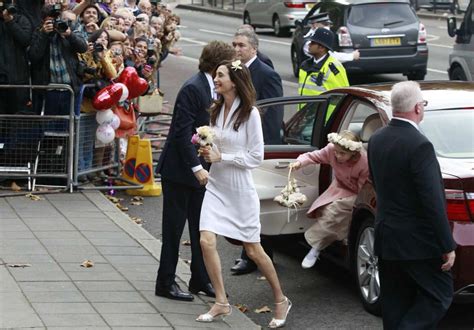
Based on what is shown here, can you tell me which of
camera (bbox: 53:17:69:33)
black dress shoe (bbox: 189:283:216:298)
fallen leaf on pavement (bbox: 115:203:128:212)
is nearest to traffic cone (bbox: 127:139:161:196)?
fallen leaf on pavement (bbox: 115:203:128:212)

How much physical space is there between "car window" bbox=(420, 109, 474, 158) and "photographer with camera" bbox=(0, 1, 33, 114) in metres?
4.88

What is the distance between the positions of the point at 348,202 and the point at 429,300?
2.29 metres

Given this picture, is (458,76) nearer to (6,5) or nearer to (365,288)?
(6,5)

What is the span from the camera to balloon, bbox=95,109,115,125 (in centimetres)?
1220

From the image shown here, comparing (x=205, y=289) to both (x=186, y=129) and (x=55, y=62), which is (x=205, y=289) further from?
(x=55, y=62)

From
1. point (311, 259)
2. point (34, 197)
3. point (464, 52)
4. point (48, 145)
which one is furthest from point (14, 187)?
point (464, 52)

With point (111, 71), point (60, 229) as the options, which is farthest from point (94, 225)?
point (111, 71)

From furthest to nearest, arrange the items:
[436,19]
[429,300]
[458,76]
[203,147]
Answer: [436,19]
[458,76]
[203,147]
[429,300]

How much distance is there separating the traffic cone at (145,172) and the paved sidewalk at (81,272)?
0.81 meters

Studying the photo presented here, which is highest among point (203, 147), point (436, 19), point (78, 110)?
point (203, 147)

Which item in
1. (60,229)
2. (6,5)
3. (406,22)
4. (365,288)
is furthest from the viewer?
(406,22)

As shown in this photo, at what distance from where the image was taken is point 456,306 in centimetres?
845

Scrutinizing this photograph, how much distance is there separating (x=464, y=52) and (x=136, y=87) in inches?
307

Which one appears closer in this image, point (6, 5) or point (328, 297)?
point (328, 297)
